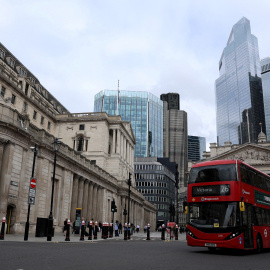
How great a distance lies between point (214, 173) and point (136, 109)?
139434mm

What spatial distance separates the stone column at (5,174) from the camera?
24234mm

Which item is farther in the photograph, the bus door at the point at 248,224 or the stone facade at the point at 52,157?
the stone facade at the point at 52,157

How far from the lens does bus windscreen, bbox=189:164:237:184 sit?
15.3m

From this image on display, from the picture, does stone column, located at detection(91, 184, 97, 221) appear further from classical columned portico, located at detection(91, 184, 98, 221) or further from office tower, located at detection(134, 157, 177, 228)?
office tower, located at detection(134, 157, 177, 228)

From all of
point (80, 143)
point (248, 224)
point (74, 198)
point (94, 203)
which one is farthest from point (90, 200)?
point (248, 224)

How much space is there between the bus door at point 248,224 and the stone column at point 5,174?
17.5 meters

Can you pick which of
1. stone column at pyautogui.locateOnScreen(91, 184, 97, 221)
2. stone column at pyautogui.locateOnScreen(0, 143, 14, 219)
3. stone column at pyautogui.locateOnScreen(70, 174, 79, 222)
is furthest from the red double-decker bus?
stone column at pyautogui.locateOnScreen(91, 184, 97, 221)

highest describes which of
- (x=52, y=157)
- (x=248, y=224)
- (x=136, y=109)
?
(x=136, y=109)

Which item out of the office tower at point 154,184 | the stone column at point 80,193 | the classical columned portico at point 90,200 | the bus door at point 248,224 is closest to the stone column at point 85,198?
the classical columned portico at point 90,200

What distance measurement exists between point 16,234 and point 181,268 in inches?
773

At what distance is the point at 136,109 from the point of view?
507 feet

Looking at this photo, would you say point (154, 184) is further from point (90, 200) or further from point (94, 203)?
point (90, 200)

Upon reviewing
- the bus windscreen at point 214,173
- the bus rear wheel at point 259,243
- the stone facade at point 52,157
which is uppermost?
the stone facade at point 52,157

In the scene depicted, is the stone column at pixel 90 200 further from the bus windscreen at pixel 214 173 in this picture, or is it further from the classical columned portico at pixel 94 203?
the bus windscreen at pixel 214 173
